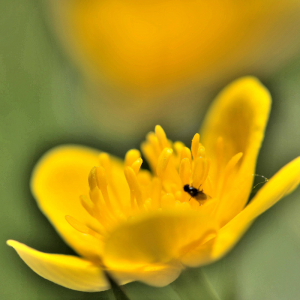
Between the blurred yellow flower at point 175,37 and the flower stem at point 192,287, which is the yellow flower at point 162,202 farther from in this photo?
the blurred yellow flower at point 175,37

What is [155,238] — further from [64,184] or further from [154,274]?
[64,184]

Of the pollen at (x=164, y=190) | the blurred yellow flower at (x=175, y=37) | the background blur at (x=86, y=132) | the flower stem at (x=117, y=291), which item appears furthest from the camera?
the blurred yellow flower at (x=175, y=37)

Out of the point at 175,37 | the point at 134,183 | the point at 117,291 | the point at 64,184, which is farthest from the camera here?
the point at 175,37

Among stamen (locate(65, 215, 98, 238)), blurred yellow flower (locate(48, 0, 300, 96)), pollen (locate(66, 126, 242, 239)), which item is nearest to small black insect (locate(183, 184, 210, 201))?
pollen (locate(66, 126, 242, 239))

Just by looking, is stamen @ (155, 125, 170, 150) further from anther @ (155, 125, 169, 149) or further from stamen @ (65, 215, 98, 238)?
stamen @ (65, 215, 98, 238)

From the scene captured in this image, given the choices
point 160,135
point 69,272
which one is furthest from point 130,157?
point 69,272

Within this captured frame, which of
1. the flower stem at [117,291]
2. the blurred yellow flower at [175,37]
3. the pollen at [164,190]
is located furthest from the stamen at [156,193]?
the blurred yellow flower at [175,37]
